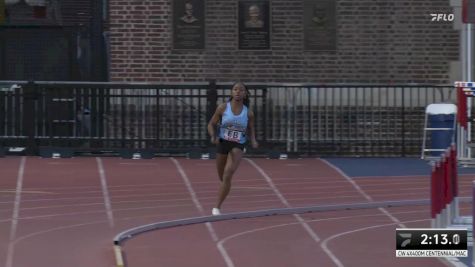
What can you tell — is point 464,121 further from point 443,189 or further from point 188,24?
point 443,189

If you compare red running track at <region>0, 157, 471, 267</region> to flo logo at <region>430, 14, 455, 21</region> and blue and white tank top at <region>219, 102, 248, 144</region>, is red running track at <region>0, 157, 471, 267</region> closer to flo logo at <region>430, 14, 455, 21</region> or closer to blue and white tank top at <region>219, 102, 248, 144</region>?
blue and white tank top at <region>219, 102, 248, 144</region>

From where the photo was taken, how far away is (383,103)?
70.1 feet

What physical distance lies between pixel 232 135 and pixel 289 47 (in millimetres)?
8050

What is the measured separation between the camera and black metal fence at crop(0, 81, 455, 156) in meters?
20.9

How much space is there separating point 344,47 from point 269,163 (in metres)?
3.55

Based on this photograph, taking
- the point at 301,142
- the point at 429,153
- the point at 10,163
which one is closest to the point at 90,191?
the point at 10,163

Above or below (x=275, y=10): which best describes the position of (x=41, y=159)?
below

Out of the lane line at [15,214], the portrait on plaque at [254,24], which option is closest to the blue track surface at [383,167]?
the portrait on plaque at [254,24]

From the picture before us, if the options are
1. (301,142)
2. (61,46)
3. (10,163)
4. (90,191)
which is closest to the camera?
(90,191)

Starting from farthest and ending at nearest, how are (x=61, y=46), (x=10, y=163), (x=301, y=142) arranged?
(x=61, y=46) < (x=301, y=142) < (x=10, y=163)

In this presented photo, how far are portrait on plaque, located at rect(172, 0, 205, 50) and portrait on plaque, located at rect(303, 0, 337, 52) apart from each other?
6.69ft

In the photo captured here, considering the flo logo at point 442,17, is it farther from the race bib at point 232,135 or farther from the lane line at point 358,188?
the race bib at point 232,135

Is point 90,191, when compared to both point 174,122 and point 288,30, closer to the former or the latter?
point 174,122

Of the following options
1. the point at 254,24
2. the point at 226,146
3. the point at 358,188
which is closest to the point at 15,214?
the point at 226,146
